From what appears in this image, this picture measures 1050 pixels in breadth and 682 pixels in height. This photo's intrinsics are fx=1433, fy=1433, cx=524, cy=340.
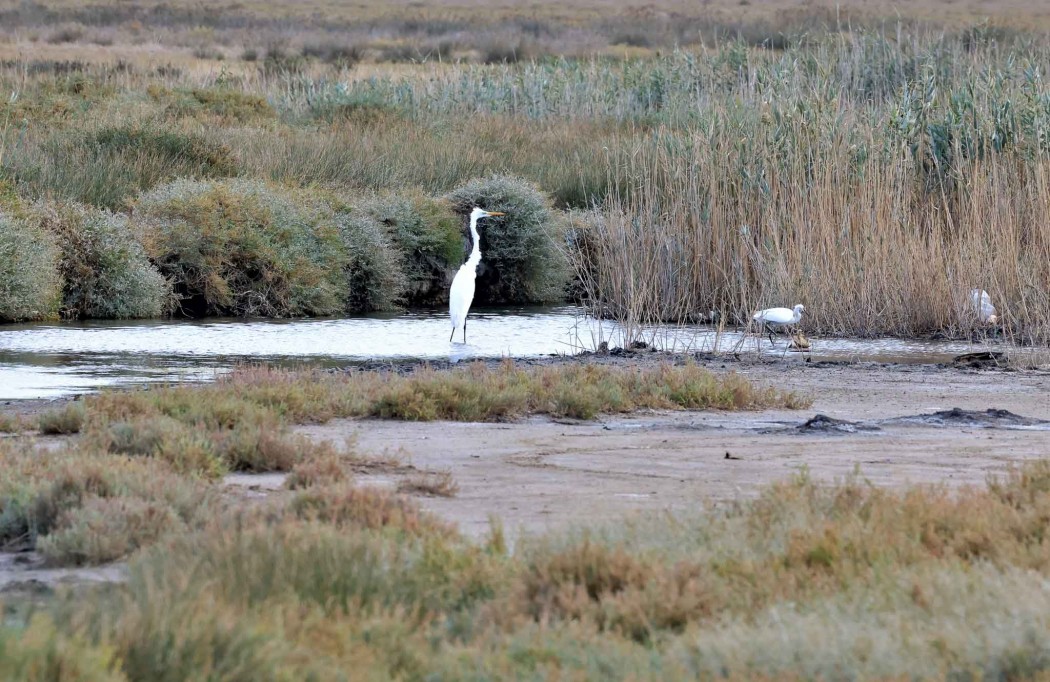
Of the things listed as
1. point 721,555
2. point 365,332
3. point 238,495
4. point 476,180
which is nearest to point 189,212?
point 365,332

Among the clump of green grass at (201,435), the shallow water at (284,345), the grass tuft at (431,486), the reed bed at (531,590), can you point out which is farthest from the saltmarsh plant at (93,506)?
the shallow water at (284,345)

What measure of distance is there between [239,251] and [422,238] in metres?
3.05

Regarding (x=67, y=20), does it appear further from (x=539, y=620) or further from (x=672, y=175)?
(x=539, y=620)

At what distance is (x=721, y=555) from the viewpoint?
549 cm

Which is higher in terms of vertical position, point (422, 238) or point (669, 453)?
point (422, 238)

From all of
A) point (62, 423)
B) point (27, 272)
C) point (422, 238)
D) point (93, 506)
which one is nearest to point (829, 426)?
point (62, 423)

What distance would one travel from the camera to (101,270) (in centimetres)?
1823

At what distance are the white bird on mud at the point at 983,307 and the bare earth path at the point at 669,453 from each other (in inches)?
171

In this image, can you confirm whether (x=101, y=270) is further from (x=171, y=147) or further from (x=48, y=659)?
(x=48, y=659)

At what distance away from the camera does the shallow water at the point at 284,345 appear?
13430 millimetres

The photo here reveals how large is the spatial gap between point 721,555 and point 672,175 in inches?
503

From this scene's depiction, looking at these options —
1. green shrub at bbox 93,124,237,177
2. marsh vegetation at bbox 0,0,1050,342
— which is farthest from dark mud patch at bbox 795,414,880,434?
green shrub at bbox 93,124,237,177

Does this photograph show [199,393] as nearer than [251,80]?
Yes

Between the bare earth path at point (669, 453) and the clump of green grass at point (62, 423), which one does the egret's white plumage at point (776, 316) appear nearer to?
the bare earth path at point (669, 453)
